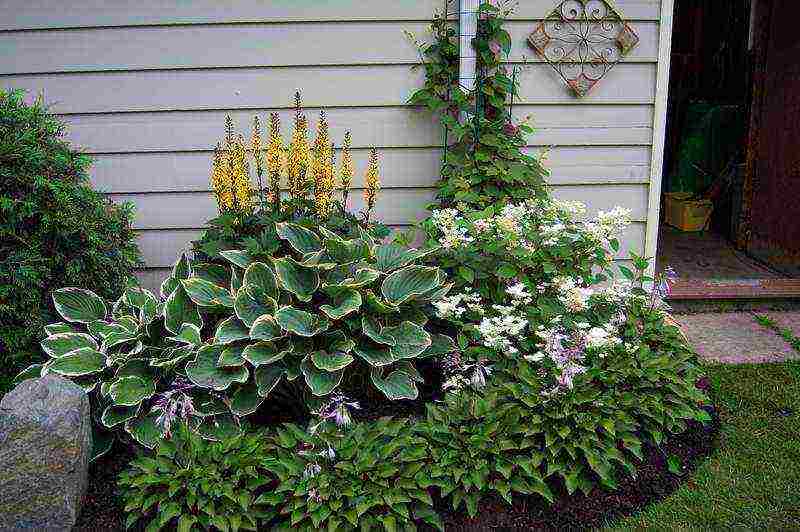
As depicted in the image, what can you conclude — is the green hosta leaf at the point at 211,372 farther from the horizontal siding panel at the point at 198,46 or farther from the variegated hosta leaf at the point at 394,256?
the horizontal siding panel at the point at 198,46

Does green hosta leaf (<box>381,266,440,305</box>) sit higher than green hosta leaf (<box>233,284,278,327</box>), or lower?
higher

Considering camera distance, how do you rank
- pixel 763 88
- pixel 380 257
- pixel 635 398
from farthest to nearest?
pixel 763 88 → pixel 380 257 → pixel 635 398

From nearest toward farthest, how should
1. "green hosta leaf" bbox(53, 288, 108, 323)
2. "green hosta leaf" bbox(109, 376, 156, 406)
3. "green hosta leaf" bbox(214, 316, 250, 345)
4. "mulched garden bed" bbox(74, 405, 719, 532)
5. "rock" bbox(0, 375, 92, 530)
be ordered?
"rock" bbox(0, 375, 92, 530)
"mulched garden bed" bbox(74, 405, 719, 532)
"green hosta leaf" bbox(109, 376, 156, 406)
"green hosta leaf" bbox(214, 316, 250, 345)
"green hosta leaf" bbox(53, 288, 108, 323)

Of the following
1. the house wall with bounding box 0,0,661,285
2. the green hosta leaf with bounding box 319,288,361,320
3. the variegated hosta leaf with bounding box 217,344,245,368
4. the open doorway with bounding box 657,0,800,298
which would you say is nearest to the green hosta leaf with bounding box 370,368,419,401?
the green hosta leaf with bounding box 319,288,361,320

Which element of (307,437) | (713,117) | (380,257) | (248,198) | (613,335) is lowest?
(307,437)

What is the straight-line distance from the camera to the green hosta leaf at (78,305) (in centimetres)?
318

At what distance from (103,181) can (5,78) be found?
702 millimetres

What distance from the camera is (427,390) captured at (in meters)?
3.38

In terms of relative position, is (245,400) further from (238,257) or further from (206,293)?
(238,257)

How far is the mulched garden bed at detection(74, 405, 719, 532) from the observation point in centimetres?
266

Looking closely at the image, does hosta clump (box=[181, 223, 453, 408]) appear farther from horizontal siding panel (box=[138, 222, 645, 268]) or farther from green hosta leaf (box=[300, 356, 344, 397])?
horizontal siding panel (box=[138, 222, 645, 268])

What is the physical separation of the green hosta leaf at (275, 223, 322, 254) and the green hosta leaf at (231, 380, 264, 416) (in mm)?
612

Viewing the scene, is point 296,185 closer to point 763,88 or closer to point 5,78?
point 5,78

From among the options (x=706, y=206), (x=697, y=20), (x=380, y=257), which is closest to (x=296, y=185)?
(x=380, y=257)
